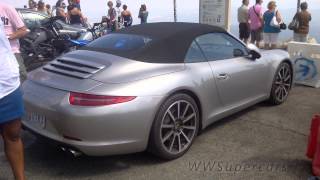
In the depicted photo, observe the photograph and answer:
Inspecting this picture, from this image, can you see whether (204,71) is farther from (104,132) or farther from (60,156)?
(60,156)

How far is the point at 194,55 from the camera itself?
467cm

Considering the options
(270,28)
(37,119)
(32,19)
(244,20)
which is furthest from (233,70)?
(244,20)

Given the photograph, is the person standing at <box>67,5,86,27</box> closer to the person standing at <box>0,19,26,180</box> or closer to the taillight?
the taillight

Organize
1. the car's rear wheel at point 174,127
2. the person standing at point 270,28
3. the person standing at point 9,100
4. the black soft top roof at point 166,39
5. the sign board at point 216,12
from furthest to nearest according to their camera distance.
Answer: the person standing at point 270,28 → the sign board at point 216,12 → the black soft top roof at point 166,39 → the car's rear wheel at point 174,127 → the person standing at point 9,100

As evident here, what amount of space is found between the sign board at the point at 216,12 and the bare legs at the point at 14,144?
7.95 metres

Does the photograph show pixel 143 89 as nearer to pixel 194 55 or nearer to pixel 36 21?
pixel 194 55

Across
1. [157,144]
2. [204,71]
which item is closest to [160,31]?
[204,71]

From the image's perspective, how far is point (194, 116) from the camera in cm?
443

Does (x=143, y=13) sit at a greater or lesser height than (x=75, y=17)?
lesser

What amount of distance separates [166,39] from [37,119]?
1.60 m

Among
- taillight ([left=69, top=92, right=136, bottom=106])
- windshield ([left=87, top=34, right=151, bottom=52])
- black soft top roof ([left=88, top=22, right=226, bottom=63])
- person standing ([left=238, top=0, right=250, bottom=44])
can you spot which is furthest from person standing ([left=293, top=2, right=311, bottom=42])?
taillight ([left=69, top=92, right=136, bottom=106])

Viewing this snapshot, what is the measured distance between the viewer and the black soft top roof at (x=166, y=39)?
4.32 m

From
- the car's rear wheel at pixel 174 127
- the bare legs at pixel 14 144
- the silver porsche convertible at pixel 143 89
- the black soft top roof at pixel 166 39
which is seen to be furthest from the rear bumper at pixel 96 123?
the black soft top roof at pixel 166 39

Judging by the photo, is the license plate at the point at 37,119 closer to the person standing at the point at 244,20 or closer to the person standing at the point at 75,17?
the person standing at the point at 244,20
